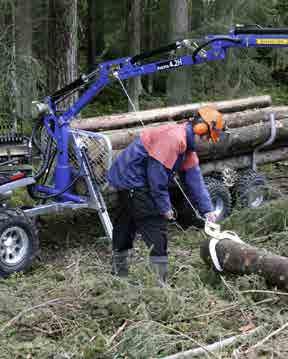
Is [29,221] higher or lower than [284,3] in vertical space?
lower

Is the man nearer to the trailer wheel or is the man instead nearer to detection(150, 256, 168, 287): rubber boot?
detection(150, 256, 168, 287): rubber boot

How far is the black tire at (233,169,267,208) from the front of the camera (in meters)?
11.1

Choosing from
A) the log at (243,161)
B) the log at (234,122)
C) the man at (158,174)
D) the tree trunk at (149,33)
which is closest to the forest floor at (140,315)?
the man at (158,174)

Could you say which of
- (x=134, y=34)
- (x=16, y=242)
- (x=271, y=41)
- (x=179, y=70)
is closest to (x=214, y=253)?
(x=16, y=242)

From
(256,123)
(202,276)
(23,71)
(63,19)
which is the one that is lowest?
(202,276)

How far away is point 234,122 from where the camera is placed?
1148 cm

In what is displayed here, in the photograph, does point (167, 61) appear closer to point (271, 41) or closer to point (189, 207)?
point (271, 41)

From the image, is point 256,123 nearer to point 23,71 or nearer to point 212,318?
point 23,71

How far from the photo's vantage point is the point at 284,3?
24.2 meters

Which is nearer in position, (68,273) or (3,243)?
(68,273)

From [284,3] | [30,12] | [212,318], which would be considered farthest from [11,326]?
[284,3]

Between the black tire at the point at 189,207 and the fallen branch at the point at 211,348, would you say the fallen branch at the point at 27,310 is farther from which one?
the black tire at the point at 189,207

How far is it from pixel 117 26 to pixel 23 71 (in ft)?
34.7

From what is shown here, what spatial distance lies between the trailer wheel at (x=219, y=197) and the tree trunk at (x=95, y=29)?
13.3 meters
